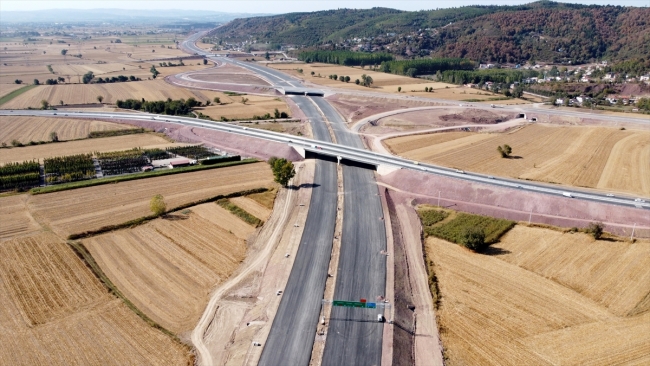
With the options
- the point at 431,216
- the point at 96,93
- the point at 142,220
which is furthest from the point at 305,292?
the point at 96,93

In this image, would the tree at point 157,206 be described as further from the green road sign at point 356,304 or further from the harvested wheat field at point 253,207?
the green road sign at point 356,304

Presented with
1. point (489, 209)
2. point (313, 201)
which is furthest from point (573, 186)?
point (313, 201)

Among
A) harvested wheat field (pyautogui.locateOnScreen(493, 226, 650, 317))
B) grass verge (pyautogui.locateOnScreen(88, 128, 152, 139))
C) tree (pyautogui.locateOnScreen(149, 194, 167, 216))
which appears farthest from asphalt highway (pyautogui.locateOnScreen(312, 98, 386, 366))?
grass verge (pyautogui.locateOnScreen(88, 128, 152, 139))

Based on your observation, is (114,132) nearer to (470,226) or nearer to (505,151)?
(470,226)

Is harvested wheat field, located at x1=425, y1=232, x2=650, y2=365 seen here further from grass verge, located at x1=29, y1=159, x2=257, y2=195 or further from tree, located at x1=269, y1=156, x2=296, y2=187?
grass verge, located at x1=29, y1=159, x2=257, y2=195

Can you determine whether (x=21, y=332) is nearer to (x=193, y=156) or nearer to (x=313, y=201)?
(x=313, y=201)
